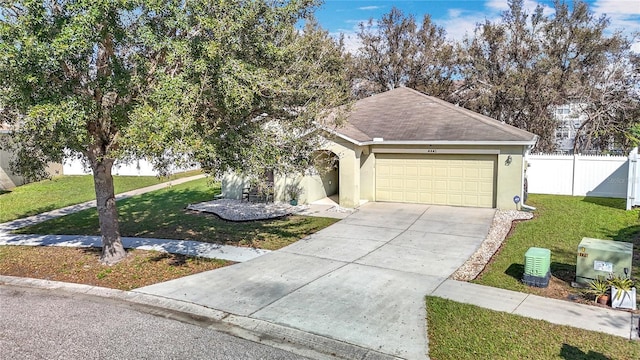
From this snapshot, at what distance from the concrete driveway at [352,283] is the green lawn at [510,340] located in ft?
1.12

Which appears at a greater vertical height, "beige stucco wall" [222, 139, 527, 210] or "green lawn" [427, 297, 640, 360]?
"beige stucco wall" [222, 139, 527, 210]

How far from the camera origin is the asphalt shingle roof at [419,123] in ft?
51.3

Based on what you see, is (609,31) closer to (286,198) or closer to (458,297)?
(286,198)

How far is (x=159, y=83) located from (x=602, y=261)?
29.7 feet

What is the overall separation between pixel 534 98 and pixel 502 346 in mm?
21720

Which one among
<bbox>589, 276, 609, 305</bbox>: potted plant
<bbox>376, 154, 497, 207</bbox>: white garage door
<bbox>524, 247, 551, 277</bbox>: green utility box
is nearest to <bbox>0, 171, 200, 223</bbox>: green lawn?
<bbox>376, 154, 497, 207</bbox>: white garage door

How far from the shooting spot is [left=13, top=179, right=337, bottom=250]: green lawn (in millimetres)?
12539

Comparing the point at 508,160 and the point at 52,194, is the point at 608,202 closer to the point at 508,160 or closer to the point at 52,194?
the point at 508,160

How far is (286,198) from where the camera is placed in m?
17.7

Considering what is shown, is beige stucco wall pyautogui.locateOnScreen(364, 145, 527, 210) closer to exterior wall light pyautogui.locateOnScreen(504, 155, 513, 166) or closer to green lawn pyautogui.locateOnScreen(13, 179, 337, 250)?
exterior wall light pyautogui.locateOnScreen(504, 155, 513, 166)

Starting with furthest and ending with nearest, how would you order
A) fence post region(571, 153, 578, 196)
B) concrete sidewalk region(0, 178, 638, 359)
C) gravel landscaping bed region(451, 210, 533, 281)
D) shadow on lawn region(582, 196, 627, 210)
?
fence post region(571, 153, 578, 196)
shadow on lawn region(582, 196, 627, 210)
gravel landscaping bed region(451, 210, 533, 281)
concrete sidewalk region(0, 178, 638, 359)

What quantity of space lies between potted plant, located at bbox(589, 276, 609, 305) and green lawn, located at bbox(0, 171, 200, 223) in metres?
13.0

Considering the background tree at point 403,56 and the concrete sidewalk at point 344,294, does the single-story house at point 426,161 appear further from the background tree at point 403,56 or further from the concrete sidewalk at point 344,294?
the background tree at point 403,56

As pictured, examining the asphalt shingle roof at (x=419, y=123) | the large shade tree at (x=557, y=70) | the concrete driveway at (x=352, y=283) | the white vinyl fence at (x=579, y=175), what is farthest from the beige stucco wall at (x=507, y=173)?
the large shade tree at (x=557, y=70)
